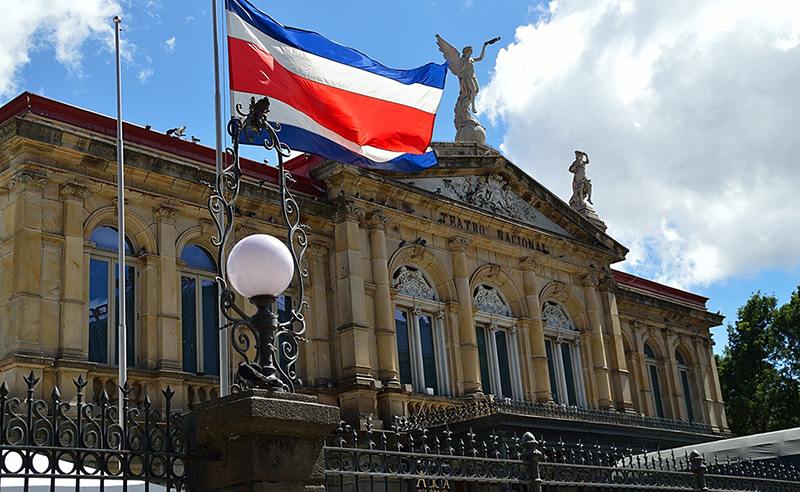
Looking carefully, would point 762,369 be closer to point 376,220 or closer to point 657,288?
point 657,288

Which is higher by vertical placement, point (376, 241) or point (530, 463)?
point (376, 241)

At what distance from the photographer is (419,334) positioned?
2180cm

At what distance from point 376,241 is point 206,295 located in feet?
13.3

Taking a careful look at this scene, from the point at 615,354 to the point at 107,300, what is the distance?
590 inches

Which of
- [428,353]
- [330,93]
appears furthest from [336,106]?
[428,353]

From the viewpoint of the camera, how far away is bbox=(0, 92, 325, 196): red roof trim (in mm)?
17125

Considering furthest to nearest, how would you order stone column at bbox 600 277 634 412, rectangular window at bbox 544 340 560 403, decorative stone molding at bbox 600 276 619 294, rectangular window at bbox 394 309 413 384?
decorative stone molding at bbox 600 276 619 294
stone column at bbox 600 277 634 412
rectangular window at bbox 544 340 560 403
rectangular window at bbox 394 309 413 384

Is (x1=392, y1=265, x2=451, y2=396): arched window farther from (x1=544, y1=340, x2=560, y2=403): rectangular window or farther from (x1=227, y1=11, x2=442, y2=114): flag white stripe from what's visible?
(x1=227, y1=11, x2=442, y2=114): flag white stripe

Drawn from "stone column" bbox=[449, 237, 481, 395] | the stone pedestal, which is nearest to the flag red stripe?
"stone column" bbox=[449, 237, 481, 395]

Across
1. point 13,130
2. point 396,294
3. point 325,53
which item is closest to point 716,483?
point 325,53

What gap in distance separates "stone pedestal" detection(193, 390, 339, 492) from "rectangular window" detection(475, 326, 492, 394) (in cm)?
1651

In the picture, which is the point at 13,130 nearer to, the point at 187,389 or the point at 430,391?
the point at 187,389

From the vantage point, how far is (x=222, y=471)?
6.40 m

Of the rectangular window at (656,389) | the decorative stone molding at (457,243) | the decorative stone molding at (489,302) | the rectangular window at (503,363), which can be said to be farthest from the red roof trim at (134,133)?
the rectangular window at (656,389)
